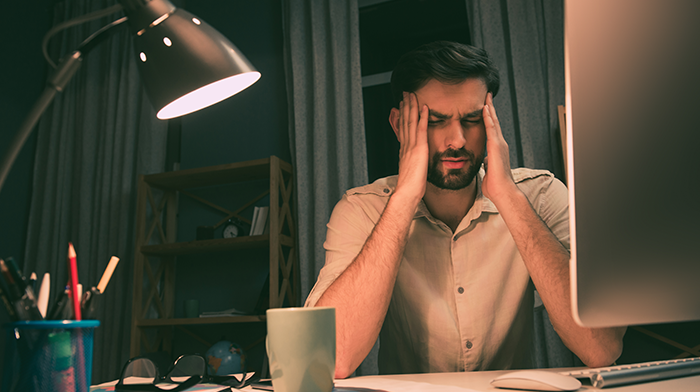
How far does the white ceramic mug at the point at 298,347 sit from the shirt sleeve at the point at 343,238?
550 millimetres

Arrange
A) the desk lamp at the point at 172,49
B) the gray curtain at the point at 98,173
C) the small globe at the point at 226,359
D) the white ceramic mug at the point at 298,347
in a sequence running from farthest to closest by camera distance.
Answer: the gray curtain at the point at 98,173
the small globe at the point at 226,359
the desk lamp at the point at 172,49
the white ceramic mug at the point at 298,347

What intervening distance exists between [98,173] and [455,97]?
257 centimetres

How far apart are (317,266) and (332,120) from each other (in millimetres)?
802

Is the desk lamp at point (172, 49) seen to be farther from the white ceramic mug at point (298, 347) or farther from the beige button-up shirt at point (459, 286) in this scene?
the beige button-up shirt at point (459, 286)

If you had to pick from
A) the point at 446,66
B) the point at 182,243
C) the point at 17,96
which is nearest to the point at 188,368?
the point at 446,66

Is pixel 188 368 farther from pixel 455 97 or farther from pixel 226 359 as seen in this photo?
pixel 226 359

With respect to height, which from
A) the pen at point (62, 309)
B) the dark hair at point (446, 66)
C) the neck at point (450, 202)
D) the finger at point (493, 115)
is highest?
the dark hair at point (446, 66)

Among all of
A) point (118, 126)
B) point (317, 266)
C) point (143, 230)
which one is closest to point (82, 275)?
point (143, 230)

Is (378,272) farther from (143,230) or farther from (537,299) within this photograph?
(143,230)

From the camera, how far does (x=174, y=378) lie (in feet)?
2.63

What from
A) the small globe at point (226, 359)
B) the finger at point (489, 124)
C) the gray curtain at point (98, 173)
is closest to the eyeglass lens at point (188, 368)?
the finger at point (489, 124)

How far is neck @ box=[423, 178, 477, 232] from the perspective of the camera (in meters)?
1.33

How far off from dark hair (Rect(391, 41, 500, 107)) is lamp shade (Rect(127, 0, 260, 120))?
0.67 meters

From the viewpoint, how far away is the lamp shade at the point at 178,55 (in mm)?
667
